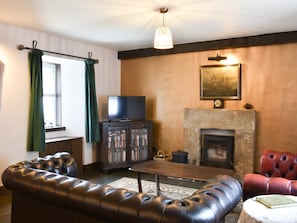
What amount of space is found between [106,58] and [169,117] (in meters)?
1.95

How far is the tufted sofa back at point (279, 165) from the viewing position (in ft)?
11.3

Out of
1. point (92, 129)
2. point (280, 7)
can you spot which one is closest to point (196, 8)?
point (280, 7)

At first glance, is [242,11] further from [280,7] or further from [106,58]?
[106,58]

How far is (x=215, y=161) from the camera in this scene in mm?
5316

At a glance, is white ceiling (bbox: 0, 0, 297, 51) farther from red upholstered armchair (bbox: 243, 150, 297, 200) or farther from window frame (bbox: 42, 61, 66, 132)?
red upholstered armchair (bbox: 243, 150, 297, 200)

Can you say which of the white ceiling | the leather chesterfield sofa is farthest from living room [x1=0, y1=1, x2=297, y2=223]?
the leather chesterfield sofa

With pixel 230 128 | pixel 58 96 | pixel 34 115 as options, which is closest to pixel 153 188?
pixel 230 128

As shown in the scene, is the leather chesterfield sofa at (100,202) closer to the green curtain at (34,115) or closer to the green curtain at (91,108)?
the green curtain at (34,115)

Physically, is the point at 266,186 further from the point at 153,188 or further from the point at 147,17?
the point at 147,17

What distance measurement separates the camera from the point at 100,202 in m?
1.75

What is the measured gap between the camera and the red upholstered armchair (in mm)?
2918

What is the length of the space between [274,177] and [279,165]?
24 centimetres

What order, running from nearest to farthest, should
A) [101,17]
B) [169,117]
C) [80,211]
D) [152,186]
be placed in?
[80,211] < [101,17] < [152,186] < [169,117]

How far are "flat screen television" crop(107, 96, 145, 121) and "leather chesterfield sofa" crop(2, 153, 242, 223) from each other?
11.0 ft
